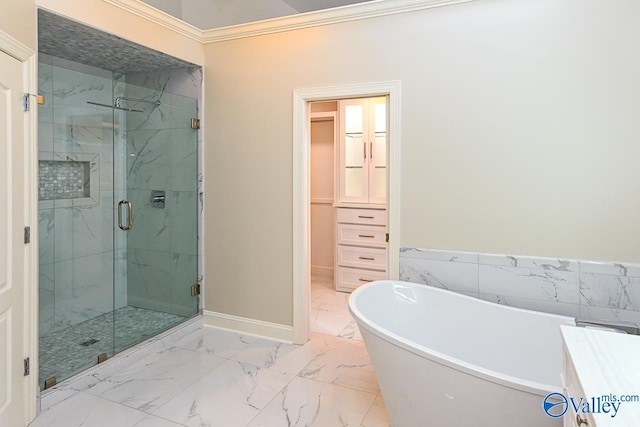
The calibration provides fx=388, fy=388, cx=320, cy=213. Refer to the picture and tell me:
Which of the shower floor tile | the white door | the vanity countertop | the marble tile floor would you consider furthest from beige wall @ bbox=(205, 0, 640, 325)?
the white door

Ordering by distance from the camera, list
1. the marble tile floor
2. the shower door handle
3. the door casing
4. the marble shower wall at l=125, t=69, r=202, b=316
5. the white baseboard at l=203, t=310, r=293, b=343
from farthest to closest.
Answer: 1. the marble shower wall at l=125, t=69, r=202, b=316
2. the shower door handle
3. the white baseboard at l=203, t=310, r=293, b=343
4. the marble tile floor
5. the door casing

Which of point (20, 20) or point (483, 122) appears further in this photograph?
point (483, 122)

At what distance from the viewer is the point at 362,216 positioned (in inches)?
182

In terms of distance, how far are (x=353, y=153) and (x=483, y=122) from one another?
2.09m

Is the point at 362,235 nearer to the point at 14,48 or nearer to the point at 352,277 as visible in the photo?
the point at 352,277

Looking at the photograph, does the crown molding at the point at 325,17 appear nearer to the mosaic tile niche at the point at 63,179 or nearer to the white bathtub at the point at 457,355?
the mosaic tile niche at the point at 63,179

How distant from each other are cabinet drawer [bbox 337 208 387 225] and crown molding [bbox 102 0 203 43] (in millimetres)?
2401

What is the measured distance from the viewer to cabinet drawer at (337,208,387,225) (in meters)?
4.54

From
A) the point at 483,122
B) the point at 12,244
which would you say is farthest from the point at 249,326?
the point at 483,122

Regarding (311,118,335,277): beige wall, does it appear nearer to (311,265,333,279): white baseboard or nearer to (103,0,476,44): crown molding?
(311,265,333,279): white baseboard

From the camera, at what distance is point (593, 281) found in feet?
8.13

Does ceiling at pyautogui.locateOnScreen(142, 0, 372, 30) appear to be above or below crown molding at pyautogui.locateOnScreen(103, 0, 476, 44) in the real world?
above

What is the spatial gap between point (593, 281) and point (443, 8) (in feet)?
6.90

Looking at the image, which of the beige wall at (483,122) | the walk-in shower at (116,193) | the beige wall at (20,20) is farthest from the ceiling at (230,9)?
the beige wall at (20,20)
